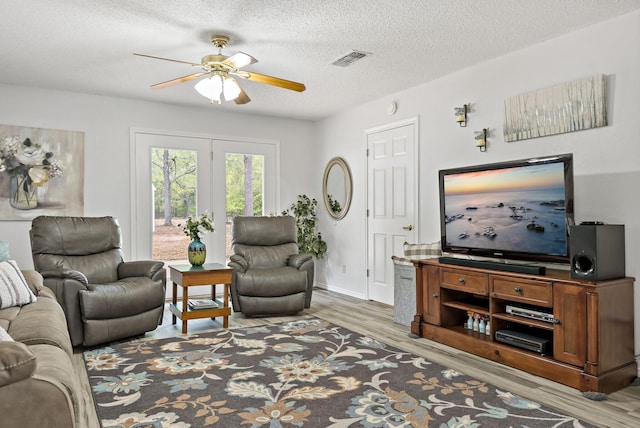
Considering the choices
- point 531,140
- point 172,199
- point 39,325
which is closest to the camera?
point 39,325

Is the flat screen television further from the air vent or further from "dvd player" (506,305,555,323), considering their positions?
the air vent

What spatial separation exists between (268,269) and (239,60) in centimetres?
→ 226

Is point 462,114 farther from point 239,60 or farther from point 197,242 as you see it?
point 197,242

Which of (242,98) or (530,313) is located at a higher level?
(242,98)

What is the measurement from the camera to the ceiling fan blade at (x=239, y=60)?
10.6 ft

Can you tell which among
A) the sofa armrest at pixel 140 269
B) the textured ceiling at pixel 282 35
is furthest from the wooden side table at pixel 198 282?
the textured ceiling at pixel 282 35

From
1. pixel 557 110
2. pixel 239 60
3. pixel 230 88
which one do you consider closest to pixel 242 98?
pixel 230 88

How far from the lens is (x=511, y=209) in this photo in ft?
11.2

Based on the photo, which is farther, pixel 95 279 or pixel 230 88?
pixel 95 279

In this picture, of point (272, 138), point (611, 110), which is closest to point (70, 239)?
point (272, 138)

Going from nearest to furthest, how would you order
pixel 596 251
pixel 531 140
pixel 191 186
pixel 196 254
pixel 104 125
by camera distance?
pixel 596 251, pixel 531 140, pixel 196 254, pixel 104 125, pixel 191 186

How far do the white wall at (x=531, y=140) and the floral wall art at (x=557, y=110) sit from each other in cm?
6

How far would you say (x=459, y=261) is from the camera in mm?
3652

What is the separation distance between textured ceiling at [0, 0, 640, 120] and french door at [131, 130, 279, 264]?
3.42 feet
